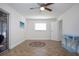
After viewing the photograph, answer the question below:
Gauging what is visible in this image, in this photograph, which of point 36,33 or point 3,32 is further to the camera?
point 36,33

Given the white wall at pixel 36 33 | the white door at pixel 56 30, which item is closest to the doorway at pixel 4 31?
the white wall at pixel 36 33

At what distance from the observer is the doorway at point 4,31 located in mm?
A: 3003

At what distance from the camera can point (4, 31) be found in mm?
3184

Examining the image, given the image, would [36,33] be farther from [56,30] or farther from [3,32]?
[3,32]

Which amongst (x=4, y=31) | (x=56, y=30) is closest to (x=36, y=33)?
(x=56, y=30)

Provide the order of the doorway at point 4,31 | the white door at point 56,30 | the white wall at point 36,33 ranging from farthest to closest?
the white wall at point 36,33 < the white door at point 56,30 < the doorway at point 4,31

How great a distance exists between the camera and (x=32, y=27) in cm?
626

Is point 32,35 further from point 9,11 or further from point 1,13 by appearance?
point 1,13

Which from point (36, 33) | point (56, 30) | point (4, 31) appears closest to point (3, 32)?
point (4, 31)

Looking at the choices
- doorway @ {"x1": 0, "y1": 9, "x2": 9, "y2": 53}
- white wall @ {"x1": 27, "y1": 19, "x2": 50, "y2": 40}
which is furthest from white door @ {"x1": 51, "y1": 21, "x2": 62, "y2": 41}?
doorway @ {"x1": 0, "y1": 9, "x2": 9, "y2": 53}

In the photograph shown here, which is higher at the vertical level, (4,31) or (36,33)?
(4,31)

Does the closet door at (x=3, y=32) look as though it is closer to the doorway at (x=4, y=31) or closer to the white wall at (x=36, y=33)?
the doorway at (x=4, y=31)

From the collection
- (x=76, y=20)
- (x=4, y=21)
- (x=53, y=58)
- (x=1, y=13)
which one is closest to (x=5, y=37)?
(x=4, y=21)

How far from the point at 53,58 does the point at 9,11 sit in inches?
122
